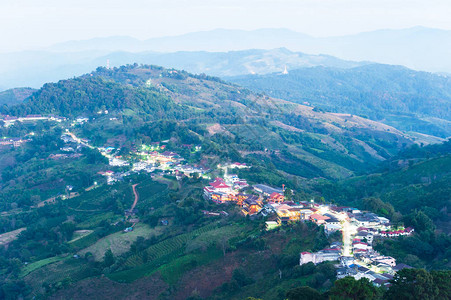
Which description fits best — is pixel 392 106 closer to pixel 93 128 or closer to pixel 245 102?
pixel 245 102

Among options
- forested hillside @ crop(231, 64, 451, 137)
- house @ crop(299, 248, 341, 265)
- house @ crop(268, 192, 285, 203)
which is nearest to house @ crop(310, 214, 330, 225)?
house @ crop(299, 248, 341, 265)

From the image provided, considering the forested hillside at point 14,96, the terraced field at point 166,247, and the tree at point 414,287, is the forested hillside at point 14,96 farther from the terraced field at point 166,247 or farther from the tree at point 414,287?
the tree at point 414,287

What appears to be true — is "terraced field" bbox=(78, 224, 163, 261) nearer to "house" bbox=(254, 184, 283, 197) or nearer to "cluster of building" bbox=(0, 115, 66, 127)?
"house" bbox=(254, 184, 283, 197)

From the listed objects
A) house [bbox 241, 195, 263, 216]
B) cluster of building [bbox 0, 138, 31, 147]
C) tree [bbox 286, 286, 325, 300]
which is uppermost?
tree [bbox 286, 286, 325, 300]

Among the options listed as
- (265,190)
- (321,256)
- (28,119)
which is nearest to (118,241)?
(265,190)

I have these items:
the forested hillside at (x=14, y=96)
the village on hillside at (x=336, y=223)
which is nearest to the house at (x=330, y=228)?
the village on hillside at (x=336, y=223)

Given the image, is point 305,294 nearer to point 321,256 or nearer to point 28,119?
point 321,256
